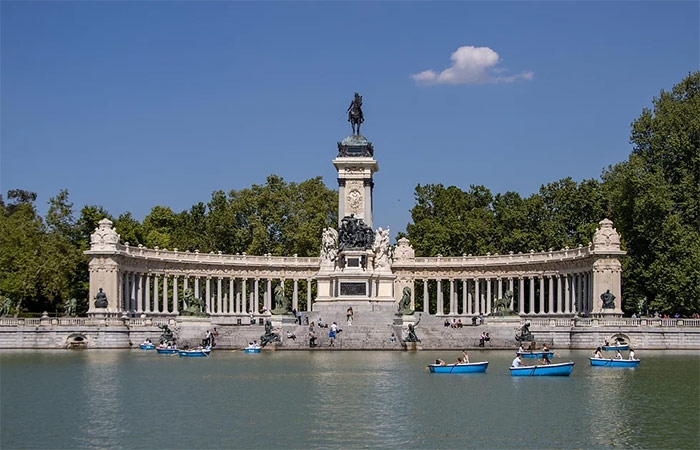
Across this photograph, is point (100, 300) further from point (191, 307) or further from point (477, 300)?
point (477, 300)

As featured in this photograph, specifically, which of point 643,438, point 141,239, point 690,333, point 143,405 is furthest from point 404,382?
point 141,239

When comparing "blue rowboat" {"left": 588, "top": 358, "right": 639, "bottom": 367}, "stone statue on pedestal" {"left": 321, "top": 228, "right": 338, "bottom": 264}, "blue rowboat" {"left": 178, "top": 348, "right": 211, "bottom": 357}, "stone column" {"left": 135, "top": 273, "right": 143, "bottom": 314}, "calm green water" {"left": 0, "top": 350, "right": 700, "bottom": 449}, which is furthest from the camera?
"stone column" {"left": 135, "top": 273, "right": 143, "bottom": 314}

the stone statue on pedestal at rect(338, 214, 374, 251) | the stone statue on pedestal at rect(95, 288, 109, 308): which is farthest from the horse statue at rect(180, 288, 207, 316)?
the stone statue on pedestal at rect(338, 214, 374, 251)

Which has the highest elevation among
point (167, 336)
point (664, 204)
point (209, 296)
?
point (664, 204)

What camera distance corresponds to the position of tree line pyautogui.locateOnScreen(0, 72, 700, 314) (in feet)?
239

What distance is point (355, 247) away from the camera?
7700cm

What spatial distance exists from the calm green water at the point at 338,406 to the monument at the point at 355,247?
28.4 metres

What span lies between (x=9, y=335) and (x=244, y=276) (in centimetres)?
2954

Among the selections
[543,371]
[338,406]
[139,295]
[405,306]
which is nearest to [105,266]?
[139,295]

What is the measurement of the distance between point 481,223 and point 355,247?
83.5 feet

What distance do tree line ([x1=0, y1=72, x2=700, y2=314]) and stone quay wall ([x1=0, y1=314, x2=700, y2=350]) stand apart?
802cm

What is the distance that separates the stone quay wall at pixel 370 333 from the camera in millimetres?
61094

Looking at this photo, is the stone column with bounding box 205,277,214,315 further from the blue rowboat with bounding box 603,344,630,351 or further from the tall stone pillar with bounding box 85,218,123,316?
the blue rowboat with bounding box 603,344,630,351

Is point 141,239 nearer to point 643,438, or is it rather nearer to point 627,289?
point 627,289
